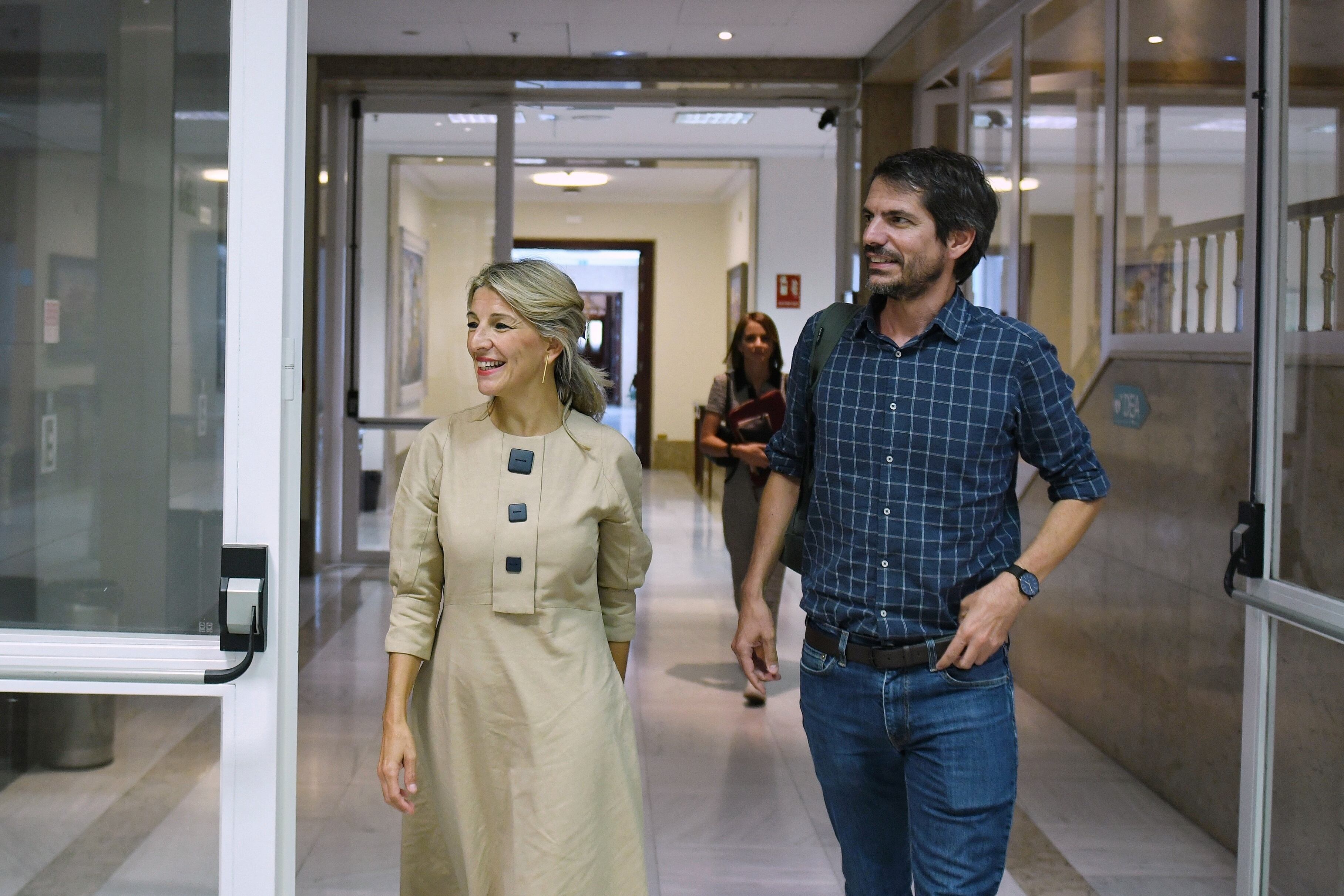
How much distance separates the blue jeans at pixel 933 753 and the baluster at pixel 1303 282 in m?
1.01

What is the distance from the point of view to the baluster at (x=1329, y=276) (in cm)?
251

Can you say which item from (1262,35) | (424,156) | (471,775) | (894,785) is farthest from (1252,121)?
(424,156)

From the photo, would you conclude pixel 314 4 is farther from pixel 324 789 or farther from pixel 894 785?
pixel 894 785

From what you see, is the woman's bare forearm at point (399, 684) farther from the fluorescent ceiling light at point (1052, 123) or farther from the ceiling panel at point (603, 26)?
the ceiling panel at point (603, 26)

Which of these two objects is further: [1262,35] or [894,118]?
[894,118]

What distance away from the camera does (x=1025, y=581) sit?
75.2 inches

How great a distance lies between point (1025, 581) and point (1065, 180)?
3.65 m

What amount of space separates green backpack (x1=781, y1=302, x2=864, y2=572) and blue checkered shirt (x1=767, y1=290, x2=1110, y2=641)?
110 mm

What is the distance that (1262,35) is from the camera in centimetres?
246

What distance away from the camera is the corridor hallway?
11.0 feet

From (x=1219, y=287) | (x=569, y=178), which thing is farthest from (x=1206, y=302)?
(x=569, y=178)

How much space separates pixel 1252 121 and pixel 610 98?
4590mm

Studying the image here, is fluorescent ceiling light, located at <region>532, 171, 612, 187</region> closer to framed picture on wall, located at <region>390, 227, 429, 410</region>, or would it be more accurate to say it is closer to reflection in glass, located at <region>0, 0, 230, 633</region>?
framed picture on wall, located at <region>390, 227, 429, 410</region>

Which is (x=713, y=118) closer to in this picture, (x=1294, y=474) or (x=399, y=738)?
(x=1294, y=474)
